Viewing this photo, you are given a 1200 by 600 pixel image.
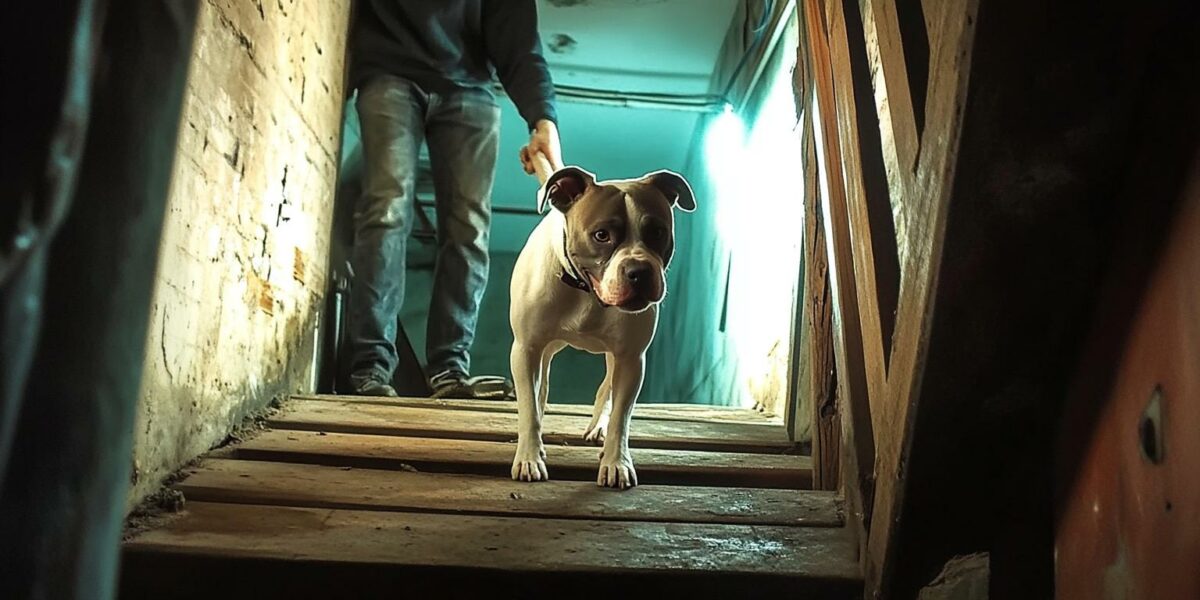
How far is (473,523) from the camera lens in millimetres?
1587

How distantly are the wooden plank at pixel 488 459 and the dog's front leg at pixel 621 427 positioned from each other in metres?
0.08

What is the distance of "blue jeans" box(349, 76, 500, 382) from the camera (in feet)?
10.3

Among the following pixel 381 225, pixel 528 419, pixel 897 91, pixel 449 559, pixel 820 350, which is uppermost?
pixel 381 225

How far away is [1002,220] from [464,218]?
2.53 m

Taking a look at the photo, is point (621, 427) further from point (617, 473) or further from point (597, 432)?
point (597, 432)

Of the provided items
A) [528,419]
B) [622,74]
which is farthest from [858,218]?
[622,74]

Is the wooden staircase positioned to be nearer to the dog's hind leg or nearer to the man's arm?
the dog's hind leg

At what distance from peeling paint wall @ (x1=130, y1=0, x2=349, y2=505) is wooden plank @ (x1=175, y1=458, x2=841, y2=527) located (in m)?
0.12

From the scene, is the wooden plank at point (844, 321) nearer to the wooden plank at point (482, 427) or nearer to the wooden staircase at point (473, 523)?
the wooden staircase at point (473, 523)

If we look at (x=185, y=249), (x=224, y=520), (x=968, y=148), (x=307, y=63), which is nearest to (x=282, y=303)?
(x=307, y=63)

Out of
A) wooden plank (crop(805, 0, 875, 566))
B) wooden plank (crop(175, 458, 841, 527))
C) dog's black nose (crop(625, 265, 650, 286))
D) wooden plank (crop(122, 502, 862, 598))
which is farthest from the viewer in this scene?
dog's black nose (crop(625, 265, 650, 286))

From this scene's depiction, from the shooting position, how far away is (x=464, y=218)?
333cm

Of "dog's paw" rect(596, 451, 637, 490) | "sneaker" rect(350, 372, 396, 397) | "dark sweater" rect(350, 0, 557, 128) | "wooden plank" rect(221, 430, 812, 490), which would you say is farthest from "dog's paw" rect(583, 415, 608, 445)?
"dark sweater" rect(350, 0, 557, 128)

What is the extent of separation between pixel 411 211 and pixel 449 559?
6.73 feet
